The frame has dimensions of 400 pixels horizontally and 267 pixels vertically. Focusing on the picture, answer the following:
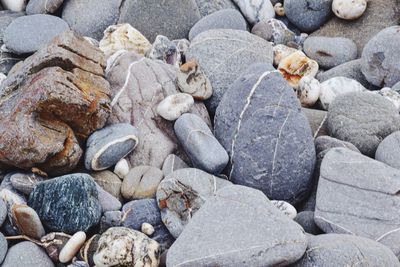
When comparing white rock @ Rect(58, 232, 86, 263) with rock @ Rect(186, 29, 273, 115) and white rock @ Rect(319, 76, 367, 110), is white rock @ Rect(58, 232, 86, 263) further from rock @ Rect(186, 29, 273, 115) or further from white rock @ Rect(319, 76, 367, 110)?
white rock @ Rect(319, 76, 367, 110)

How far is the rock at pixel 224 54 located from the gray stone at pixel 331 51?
1.74 feet

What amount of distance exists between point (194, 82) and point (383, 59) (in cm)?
142

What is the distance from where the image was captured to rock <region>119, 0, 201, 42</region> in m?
5.05

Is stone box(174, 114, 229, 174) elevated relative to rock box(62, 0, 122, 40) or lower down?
lower down

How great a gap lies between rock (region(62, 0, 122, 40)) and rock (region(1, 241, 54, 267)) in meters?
2.36

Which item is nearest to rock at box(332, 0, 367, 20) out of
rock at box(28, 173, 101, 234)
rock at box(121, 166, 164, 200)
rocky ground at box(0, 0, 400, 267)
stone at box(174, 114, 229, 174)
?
rocky ground at box(0, 0, 400, 267)

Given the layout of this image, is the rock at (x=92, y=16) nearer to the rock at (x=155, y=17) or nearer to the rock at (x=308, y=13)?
the rock at (x=155, y=17)

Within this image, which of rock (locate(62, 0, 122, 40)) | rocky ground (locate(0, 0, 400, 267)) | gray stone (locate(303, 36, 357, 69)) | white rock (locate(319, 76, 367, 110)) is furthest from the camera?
rock (locate(62, 0, 122, 40))

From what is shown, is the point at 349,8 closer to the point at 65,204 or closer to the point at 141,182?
the point at 141,182

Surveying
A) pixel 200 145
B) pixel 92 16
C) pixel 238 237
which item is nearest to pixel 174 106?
pixel 200 145

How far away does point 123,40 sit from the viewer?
185 inches

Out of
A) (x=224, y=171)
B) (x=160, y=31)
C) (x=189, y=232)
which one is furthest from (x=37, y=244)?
(x=160, y=31)

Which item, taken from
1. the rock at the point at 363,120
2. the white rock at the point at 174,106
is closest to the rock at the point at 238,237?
the white rock at the point at 174,106

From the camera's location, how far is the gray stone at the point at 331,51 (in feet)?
16.3
